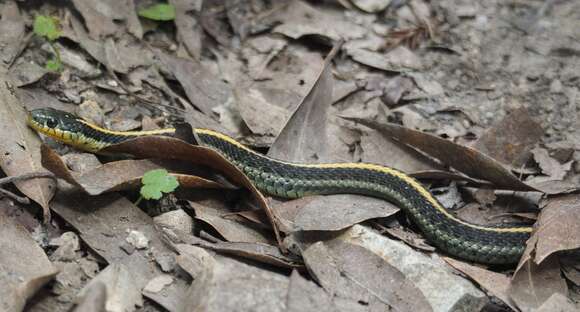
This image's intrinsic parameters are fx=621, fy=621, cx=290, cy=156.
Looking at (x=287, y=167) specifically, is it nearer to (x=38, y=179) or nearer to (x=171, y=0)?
(x=38, y=179)

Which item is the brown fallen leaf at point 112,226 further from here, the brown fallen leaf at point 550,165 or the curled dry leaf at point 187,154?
the brown fallen leaf at point 550,165

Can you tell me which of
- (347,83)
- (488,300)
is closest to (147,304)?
(488,300)

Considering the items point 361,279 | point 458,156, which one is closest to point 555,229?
point 458,156

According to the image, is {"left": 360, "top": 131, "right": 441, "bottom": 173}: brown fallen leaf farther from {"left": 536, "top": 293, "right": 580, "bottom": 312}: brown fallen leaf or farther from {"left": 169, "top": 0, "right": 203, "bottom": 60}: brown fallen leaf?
{"left": 169, "top": 0, "right": 203, "bottom": 60}: brown fallen leaf

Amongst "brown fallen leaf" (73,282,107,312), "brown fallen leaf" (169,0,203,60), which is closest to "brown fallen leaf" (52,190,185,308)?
"brown fallen leaf" (73,282,107,312)

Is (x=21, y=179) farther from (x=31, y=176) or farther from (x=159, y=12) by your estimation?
(x=159, y=12)
